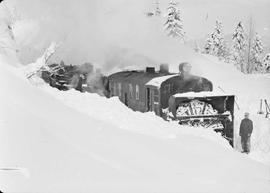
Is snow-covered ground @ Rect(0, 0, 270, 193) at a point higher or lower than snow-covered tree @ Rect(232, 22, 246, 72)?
lower

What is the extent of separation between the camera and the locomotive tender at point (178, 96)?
2.18m

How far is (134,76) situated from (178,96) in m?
0.20

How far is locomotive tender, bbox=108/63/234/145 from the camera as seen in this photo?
7.14 ft

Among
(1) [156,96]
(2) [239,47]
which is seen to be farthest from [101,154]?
(2) [239,47]

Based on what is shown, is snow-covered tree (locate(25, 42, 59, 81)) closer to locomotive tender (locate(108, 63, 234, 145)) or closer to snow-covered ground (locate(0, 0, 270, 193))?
snow-covered ground (locate(0, 0, 270, 193))

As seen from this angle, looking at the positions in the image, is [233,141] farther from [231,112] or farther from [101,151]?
[101,151]

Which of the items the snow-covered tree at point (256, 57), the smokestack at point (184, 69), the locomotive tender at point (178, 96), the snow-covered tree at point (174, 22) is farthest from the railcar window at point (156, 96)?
the snow-covered tree at point (256, 57)

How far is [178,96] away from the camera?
7.10 ft

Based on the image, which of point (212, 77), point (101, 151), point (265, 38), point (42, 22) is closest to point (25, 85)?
point (42, 22)

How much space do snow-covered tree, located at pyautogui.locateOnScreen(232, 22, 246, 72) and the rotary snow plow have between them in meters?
0.15

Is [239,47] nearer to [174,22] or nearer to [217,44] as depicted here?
[217,44]

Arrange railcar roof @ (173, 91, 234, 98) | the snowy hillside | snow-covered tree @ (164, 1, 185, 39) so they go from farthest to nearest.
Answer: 1. snow-covered tree @ (164, 1, 185, 39)
2. railcar roof @ (173, 91, 234, 98)
3. the snowy hillside

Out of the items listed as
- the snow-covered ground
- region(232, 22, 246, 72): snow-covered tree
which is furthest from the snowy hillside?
region(232, 22, 246, 72): snow-covered tree

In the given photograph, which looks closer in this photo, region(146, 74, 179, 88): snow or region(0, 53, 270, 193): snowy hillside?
region(0, 53, 270, 193): snowy hillside
